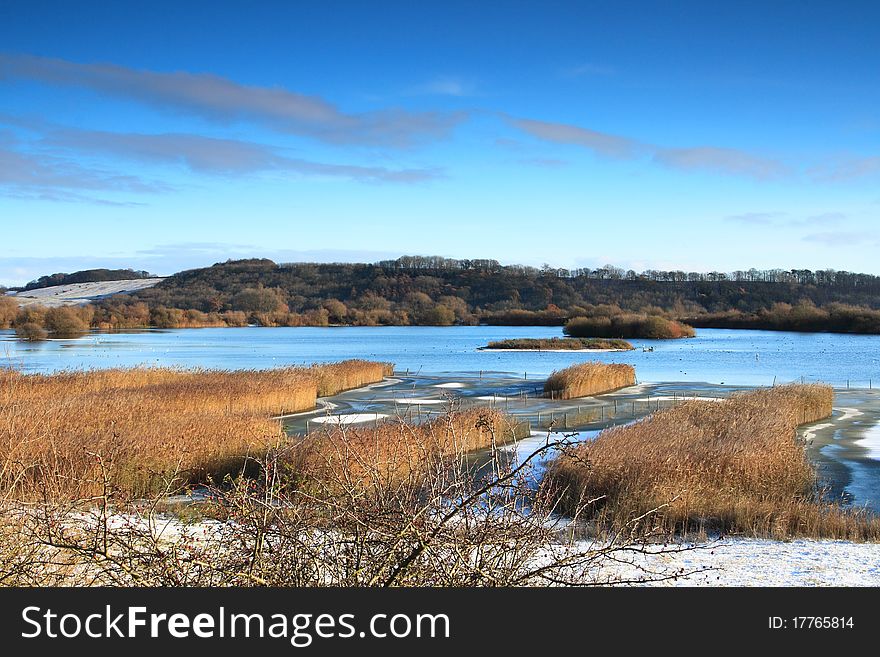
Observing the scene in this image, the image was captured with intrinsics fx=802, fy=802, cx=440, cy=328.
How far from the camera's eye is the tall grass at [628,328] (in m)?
80.9

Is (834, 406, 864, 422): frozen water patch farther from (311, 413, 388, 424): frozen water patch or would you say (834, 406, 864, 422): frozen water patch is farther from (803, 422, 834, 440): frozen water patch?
(311, 413, 388, 424): frozen water patch

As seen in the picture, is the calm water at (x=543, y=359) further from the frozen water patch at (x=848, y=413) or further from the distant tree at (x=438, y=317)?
the distant tree at (x=438, y=317)

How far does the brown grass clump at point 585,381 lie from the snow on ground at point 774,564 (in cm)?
1924

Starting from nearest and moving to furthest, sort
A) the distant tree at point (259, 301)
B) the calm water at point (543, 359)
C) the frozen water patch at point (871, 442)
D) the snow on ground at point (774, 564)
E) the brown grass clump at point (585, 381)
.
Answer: the snow on ground at point (774, 564), the frozen water patch at point (871, 442), the brown grass clump at point (585, 381), the calm water at point (543, 359), the distant tree at point (259, 301)

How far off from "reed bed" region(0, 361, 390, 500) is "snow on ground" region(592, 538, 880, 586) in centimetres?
458

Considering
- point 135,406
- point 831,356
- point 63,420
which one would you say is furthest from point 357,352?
point 63,420

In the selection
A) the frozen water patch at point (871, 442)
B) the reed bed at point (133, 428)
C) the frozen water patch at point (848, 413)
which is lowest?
the frozen water patch at point (848, 413)

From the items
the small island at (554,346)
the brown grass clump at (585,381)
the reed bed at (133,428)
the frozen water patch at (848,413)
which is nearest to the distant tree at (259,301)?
the small island at (554,346)

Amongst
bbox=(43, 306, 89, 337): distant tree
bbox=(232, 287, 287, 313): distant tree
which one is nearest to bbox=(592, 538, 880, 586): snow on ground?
bbox=(43, 306, 89, 337): distant tree

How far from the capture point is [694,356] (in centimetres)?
5288

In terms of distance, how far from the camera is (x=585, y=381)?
100ft

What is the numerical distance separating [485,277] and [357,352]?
4645 inches

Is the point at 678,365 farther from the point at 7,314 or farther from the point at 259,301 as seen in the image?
the point at 259,301

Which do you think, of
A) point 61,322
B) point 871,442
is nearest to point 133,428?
point 871,442
